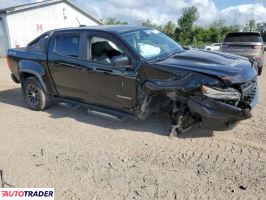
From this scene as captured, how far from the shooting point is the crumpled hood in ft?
14.7

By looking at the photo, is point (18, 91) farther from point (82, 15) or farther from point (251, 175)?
point (82, 15)

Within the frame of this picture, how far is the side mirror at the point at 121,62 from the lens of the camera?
16.4 feet

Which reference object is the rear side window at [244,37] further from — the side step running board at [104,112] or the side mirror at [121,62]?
the side mirror at [121,62]

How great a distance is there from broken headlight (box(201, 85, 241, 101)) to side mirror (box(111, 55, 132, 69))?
1.32 meters

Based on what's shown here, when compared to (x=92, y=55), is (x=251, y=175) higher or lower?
lower

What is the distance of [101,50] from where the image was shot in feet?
18.9

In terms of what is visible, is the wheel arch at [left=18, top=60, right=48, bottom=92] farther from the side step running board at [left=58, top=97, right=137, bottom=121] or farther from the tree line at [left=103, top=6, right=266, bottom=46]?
the tree line at [left=103, top=6, right=266, bottom=46]

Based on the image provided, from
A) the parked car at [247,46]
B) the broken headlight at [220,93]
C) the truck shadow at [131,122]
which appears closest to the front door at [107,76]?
the truck shadow at [131,122]

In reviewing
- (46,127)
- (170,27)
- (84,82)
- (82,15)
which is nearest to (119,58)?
(84,82)

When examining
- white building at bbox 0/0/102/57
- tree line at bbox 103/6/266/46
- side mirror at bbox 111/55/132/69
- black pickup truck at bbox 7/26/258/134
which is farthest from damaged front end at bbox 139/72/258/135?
tree line at bbox 103/6/266/46

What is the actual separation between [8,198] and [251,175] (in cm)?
298

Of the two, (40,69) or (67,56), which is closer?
(67,56)

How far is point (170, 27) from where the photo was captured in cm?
4519

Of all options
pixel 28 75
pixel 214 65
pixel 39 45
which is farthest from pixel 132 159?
pixel 28 75
